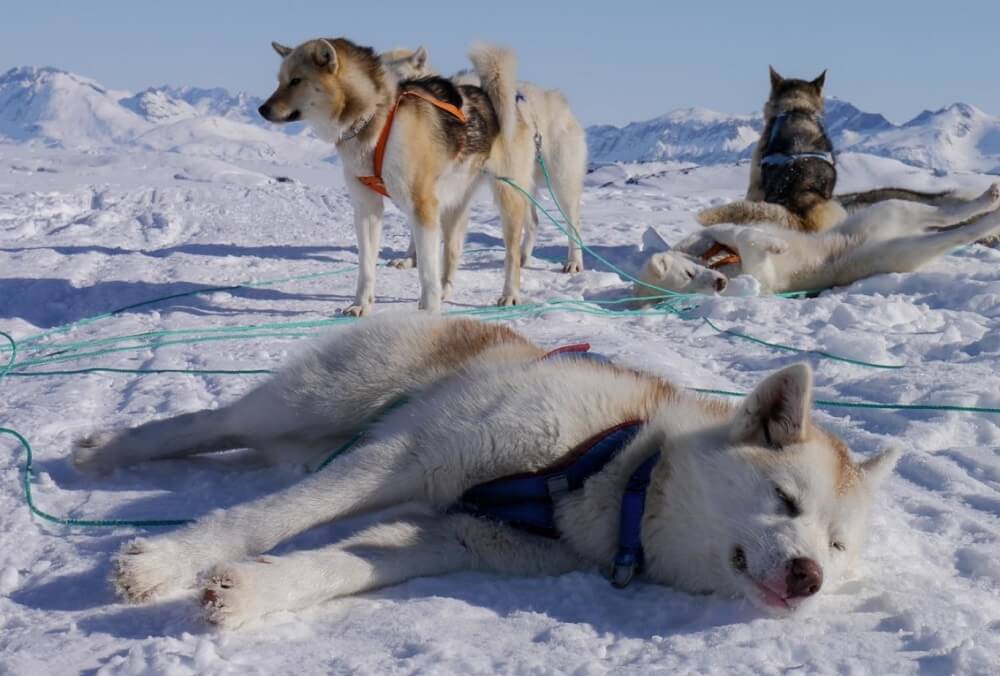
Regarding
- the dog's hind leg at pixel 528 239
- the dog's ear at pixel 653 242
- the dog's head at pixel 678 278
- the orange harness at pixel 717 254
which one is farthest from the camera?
the dog's ear at pixel 653 242

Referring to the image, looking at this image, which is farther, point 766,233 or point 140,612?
point 766,233

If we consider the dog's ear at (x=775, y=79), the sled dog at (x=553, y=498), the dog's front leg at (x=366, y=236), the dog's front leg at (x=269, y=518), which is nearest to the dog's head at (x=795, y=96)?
the dog's ear at (x=775, y=79)

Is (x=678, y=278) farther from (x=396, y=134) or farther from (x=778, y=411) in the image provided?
(x=778, y=411)

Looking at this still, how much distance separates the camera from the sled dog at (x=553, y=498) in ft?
6.23

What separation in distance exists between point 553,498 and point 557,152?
5195 mm

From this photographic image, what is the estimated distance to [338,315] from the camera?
5.33m

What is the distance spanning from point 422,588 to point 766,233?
459cm

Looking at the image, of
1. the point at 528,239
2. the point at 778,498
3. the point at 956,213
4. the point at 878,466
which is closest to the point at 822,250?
the point at 956,213

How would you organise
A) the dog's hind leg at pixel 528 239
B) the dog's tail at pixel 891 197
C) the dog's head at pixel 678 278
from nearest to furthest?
the dog's head at pixel 678 278, the dog's tail at pixel 891 197, the dog's hind leg at pixel 528 239

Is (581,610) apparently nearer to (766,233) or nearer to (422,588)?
(422,588)

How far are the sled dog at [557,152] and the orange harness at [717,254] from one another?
104cm

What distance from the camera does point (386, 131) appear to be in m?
5.32

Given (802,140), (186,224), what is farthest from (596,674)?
(186,224)

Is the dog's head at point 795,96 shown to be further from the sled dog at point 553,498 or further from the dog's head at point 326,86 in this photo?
the sled dog at point 553,498
